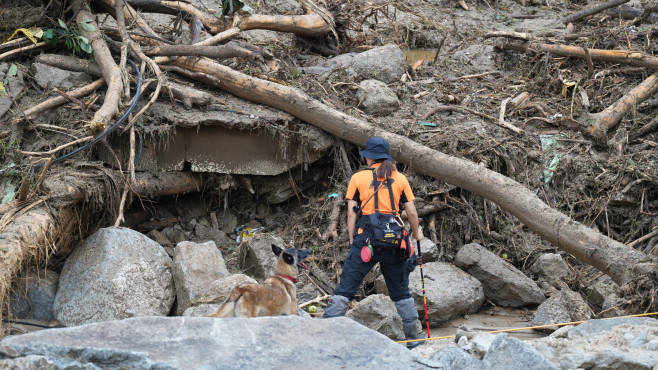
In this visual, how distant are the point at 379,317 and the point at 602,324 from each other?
2.12 meters

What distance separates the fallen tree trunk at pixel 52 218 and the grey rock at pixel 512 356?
171 inches

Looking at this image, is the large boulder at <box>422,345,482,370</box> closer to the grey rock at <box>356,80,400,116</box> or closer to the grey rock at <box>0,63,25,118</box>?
the grey rock at <box>356,80,400,116</box>

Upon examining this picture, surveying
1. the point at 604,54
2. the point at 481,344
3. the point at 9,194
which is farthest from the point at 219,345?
the point at 604,54

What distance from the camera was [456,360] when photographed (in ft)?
14.0

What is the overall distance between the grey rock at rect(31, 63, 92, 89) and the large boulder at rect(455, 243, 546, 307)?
204 inches

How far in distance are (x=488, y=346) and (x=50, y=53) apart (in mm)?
7091

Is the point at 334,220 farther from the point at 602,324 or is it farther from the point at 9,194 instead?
the point at 602,324

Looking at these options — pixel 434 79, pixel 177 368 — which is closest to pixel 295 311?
pixel 177 368

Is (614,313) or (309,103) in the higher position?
(309,103)

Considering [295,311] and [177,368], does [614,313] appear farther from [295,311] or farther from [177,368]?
[177,368]

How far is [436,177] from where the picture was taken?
28.9 ft

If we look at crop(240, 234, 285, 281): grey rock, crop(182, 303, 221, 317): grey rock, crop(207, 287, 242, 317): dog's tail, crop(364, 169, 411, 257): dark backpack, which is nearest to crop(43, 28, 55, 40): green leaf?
crop(240, 234, 285, 281): grey rock

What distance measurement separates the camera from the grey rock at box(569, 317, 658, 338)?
549cm

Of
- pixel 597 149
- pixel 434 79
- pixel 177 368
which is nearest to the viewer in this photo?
pixel 177 368
